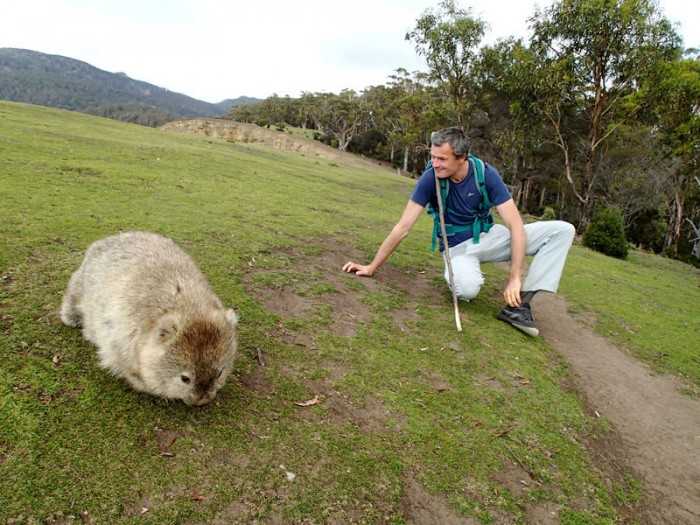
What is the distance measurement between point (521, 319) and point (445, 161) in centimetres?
216

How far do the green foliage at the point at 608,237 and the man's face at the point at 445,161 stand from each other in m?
13.6

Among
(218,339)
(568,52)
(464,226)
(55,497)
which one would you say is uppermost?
(568,52)

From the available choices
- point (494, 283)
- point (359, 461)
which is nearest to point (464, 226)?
point (494, 283)

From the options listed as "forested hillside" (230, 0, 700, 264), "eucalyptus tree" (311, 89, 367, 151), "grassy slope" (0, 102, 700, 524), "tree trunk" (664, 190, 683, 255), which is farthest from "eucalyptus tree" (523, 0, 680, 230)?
"eucalyptus tree" (311, 89, 367, 151)

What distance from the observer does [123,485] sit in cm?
220

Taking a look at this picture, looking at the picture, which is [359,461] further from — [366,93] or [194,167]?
[366,93]

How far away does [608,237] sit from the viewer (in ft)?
53.1

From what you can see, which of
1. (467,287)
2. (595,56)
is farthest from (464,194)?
(595,56)

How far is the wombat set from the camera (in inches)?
105

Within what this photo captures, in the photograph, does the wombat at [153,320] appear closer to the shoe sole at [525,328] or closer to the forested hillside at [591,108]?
the shoe sole at [525,328]

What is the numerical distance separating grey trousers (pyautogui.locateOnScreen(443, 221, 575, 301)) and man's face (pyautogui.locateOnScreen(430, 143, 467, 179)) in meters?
1.04

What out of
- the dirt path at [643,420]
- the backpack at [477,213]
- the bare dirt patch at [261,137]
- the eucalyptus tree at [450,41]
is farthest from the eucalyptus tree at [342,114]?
the dirt path at [643,420]

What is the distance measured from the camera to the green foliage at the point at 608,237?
16.0 metres

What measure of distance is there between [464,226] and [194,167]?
31.5 ft
